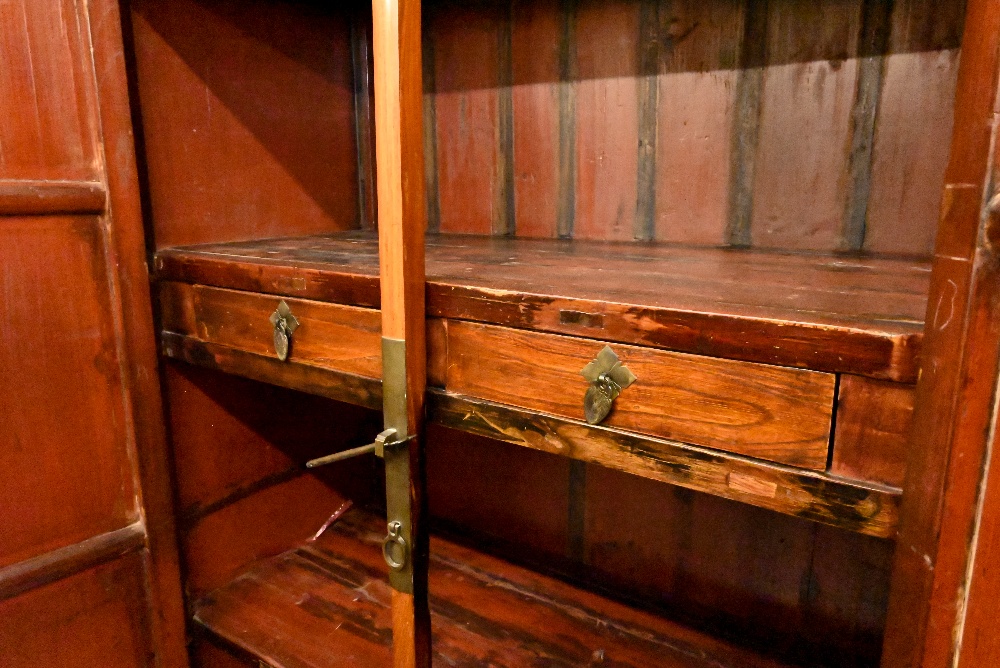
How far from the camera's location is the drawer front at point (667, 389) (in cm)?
52

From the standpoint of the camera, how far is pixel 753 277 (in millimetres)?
700

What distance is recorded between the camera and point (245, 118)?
1.13m

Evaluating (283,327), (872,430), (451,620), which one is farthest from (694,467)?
(451,620)

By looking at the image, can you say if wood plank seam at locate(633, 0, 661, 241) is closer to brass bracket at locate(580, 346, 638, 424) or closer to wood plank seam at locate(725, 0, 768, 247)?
wood plank seam at locate(725, 0, 768, 247)

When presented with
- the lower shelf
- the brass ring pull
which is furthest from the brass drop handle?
the lower shelf

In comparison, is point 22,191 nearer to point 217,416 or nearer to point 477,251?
point 217,416

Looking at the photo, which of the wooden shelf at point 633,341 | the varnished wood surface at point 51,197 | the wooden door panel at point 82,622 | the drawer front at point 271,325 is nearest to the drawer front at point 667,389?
the wooden shelf at point 633,341

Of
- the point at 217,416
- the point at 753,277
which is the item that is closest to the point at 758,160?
the point at 753,277

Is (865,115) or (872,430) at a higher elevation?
(865,115)

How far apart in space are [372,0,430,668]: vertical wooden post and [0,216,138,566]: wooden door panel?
1.76 ft

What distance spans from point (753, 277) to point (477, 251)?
41cm

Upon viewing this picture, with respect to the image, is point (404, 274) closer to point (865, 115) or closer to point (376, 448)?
point (376, 448)

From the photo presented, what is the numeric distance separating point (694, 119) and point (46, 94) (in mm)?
881

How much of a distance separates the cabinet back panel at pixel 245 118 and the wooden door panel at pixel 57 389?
14 cm
